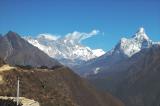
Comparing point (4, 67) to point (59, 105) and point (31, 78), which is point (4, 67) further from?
point (59, 105)

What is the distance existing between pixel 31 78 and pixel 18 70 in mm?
6715

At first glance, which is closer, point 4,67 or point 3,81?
point 3,81

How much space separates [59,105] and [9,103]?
82727 mm

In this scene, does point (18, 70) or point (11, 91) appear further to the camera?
point (18, 70)

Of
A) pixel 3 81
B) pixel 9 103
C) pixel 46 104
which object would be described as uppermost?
pixel 3 81

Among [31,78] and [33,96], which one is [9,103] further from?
[31,78]

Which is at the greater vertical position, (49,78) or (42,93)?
(49,78)

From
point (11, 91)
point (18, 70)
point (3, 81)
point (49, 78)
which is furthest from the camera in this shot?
point (49, 78)

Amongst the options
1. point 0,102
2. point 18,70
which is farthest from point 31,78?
point 0,102

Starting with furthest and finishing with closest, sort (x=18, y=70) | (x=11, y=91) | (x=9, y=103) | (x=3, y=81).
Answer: (x=18, y=70)
(x=3, y=81)
(x=11, y=91)
(x=9, y=103)

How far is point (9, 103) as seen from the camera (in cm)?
7131

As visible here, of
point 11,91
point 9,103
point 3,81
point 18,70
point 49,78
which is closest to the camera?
Result: point 9,103

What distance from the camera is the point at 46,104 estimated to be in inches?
5792

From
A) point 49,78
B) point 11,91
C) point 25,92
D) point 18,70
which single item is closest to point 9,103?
point 11,91
